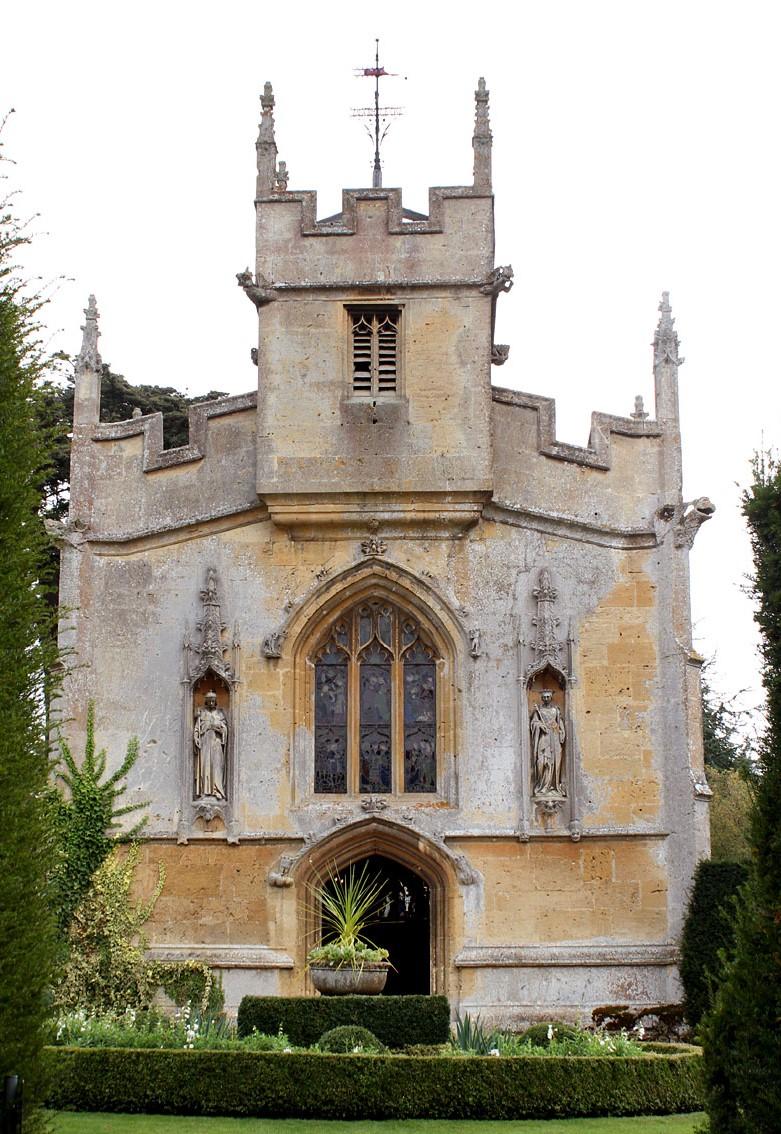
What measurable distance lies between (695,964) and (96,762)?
783 centimetres

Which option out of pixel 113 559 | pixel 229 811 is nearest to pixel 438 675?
pixel 229 811

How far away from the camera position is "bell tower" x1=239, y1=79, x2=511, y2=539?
2209 cm

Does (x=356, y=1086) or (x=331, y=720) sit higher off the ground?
(x=331, y=720)

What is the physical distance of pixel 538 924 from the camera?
2112 centimetres

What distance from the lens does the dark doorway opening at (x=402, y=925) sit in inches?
897

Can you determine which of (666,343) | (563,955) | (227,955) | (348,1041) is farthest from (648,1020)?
(666,343)

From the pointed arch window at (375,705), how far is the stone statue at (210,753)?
126 cm

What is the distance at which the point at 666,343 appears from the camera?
22.9 metres

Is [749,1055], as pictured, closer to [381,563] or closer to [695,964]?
[695,964]

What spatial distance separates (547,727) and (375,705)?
2328 millimetres

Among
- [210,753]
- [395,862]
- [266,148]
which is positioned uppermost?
[266,148]

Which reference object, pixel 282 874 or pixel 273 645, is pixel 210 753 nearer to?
pixel 273 645

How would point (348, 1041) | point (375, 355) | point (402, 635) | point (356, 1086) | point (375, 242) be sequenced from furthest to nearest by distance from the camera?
point (375, 242) < point (375, 355) < point (402, 635) < point (348, 1041) < point (356, 1086)

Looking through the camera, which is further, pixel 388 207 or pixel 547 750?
pixel 388 207
